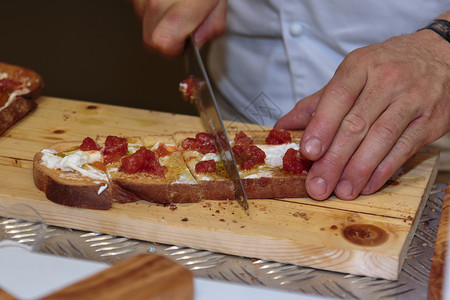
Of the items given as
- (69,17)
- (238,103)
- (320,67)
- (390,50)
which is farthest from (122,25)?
(390,50)

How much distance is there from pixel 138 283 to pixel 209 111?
2.13m

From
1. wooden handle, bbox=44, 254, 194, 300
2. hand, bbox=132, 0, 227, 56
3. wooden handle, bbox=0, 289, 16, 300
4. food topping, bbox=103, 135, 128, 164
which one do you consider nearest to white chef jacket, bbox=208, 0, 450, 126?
hand, bbox=132, 0, 227, 56

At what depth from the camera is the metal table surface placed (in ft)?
8.22

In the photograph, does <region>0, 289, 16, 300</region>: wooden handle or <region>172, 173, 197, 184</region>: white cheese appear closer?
<region>0, 289, 16, 300</region>: wooden handle

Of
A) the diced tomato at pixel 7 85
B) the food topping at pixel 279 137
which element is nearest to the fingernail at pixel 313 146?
the food topping at pixel 279 137

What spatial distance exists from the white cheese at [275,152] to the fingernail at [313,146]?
1.23ft

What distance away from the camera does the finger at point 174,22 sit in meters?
3.78

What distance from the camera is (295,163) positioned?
311 cm

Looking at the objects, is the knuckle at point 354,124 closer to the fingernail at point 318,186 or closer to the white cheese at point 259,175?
the fingernail at point 318,186

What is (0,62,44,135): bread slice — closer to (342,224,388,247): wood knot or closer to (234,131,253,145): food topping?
(234,131,253,145): food topping

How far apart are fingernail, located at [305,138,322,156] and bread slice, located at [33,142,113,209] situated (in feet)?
3.43

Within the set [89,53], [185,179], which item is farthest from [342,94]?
[89,53]

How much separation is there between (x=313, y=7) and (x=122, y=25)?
5.42 metres

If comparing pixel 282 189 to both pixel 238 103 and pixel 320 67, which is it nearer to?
pixel 320 67
